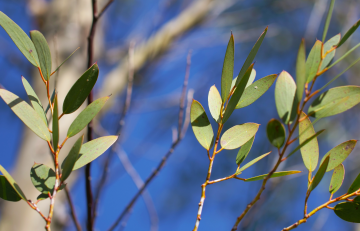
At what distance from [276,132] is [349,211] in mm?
82

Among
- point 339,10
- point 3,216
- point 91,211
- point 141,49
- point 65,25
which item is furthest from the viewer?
point 339,10

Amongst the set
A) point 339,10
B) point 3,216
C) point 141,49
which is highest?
point 339,10

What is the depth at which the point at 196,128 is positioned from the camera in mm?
184

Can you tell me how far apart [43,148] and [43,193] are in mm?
713

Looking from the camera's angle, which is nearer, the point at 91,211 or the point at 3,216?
the point at 91,211

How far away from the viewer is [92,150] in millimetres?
174

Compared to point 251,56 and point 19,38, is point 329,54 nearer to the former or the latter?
point 251,56

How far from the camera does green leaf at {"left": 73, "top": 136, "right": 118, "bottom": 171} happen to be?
0.17m

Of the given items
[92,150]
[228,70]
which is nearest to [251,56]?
[228,70]

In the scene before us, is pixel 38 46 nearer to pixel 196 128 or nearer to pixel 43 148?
pixel 196 128

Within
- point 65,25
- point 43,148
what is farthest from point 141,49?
point 43,148

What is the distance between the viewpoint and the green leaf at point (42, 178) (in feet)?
0.55

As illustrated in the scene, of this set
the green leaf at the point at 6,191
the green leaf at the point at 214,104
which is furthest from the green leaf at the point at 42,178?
the green leaf at the point at 214,104

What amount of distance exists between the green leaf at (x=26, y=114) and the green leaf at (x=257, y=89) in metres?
0.13
